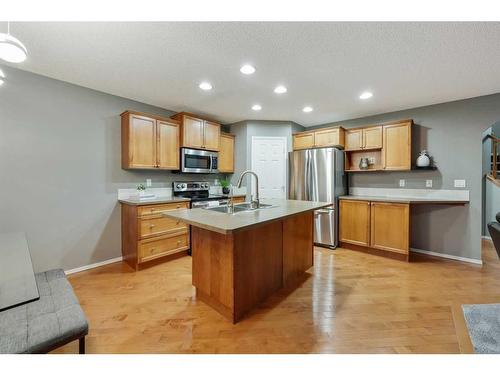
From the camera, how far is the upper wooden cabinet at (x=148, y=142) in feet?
10.1

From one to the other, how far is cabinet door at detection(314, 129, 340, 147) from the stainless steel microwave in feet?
6.31

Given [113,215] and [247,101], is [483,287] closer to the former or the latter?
[247,101]

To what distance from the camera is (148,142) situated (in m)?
3.25

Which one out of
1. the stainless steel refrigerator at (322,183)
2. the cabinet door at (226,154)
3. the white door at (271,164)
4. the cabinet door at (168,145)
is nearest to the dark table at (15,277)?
the cabinet door at (168,145)

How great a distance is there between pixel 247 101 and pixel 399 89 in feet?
6.64

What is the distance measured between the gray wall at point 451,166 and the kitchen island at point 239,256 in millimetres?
2339

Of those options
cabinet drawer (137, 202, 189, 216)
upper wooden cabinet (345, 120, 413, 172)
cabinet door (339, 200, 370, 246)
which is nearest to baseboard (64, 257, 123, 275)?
cabinet drawer (137, 202, 189, 216)

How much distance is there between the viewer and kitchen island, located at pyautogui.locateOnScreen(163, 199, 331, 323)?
1766 mm

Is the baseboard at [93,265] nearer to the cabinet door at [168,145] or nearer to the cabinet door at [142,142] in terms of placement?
the cabinet door at [142,142]

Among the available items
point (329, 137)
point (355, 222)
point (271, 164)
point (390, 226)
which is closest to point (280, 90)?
point (329, 137)

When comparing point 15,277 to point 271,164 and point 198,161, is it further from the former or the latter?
point 271,164

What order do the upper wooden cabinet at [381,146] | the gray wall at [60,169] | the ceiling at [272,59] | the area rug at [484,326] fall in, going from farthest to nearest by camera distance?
the upper wooden cabinet at [381,146]
the gray wall at [60,169]
the ceiling at [272,59]
the area rug at [484,326]

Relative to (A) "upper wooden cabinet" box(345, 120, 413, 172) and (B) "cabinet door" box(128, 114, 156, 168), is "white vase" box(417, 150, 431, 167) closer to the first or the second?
(A) "upper wooden cabinet" box(345, 120, 413, 172)
